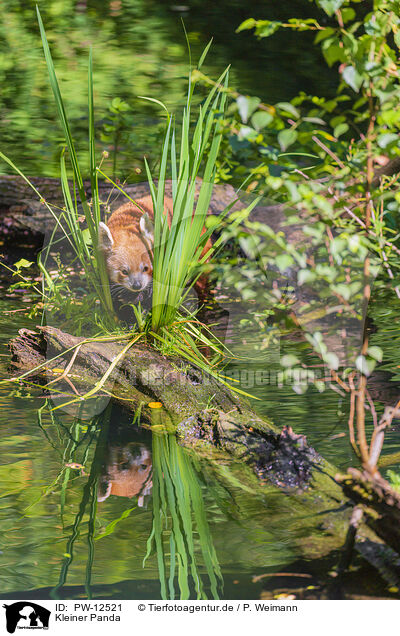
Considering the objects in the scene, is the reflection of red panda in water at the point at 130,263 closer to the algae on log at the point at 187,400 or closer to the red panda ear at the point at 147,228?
the red panda ear at the point at 147,228

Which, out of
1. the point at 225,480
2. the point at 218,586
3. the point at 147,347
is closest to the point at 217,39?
the point at 147,347

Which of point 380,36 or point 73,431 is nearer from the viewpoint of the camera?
point 380,36

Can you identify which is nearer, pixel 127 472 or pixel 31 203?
pixel 127 472

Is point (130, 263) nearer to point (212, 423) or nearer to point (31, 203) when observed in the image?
point (212, 423)

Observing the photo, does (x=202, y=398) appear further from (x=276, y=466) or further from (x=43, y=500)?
(x=43, y=500)

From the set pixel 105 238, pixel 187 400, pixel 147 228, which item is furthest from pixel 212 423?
pixel 105 238

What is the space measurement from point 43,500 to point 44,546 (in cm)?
22

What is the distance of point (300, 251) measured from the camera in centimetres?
155

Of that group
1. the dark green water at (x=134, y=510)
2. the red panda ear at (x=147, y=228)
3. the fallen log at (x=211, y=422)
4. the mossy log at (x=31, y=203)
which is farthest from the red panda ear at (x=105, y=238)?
the mossy log at (x=31, y=203)

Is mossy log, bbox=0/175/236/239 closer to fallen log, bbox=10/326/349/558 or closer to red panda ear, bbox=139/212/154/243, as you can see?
red panda ear, bbox=139/212/154/243
